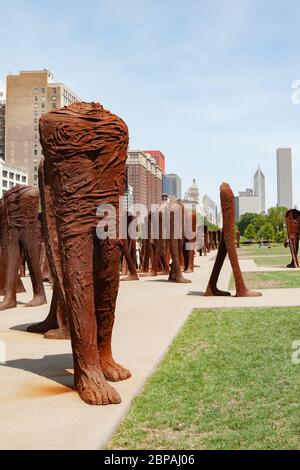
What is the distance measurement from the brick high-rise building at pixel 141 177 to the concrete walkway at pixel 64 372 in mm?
91704

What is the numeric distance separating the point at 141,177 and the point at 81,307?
4185 inches

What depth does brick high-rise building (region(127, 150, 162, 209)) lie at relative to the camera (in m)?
109

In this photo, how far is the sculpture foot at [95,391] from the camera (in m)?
4.46

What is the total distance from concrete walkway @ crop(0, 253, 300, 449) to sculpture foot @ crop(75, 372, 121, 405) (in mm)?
67

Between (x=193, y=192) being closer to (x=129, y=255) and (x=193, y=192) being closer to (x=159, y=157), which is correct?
(x=159, y=157)

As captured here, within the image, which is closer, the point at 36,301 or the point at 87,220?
the point at 87,220

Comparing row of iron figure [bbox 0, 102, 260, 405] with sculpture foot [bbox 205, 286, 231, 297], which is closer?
row of iron figure [bbox 0, 102, 260, 405]

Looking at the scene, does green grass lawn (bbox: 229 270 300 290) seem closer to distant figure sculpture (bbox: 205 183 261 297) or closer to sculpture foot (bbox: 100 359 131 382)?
distant figure sculpture (bbox: 205 183 261 297)

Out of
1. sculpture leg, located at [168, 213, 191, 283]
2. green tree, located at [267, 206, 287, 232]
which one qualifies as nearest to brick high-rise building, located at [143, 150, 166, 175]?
green tree, located at [267, 206, 287, 232]

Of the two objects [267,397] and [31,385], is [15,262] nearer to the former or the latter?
[31,385]

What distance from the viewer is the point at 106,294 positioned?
5141mm

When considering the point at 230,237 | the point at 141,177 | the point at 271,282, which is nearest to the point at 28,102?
the point at 141,177

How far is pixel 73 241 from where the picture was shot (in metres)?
4.94
